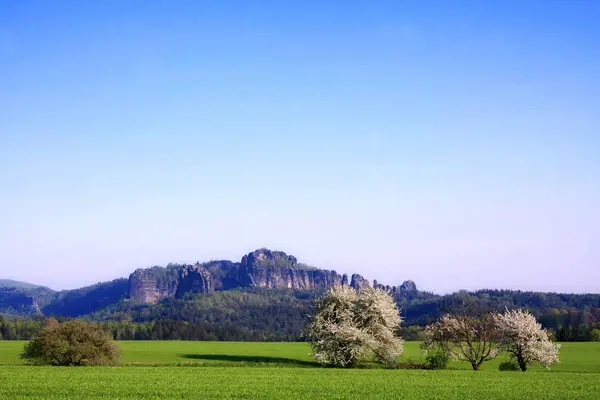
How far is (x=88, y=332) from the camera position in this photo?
219 feet

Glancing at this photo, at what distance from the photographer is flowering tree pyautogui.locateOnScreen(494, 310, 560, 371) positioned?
7056 centimetres

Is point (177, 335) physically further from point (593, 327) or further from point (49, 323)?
point (49, 323)

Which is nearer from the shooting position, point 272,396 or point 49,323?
point 272,396

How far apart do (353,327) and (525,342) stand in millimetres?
18972

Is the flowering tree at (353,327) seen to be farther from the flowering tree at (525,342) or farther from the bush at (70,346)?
the bush at (70,346)

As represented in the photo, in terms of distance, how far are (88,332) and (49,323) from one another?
4.83 meters

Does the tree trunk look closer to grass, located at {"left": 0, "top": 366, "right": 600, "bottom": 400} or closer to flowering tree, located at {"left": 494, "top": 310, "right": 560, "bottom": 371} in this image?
flowering tree, located at {"left": 494, "top": 310, "right": 560, "bottom": 371}

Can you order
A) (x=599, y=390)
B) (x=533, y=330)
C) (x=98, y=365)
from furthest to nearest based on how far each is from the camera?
(x=533, y=330) → (x=98, y=365) → (x=599, y=390)

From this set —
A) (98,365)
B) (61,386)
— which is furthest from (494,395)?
(98,365)

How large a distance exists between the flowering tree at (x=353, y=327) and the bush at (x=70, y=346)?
2315cm

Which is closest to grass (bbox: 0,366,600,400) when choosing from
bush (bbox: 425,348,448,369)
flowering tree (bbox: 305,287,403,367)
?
flowering tree (bbox: 305,287,403,367)

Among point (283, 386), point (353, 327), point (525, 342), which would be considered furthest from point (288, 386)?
point (525, 342)

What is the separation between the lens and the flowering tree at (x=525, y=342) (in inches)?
2778

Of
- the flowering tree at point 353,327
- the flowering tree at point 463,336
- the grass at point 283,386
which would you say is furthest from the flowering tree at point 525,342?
the grass at point 283,386
